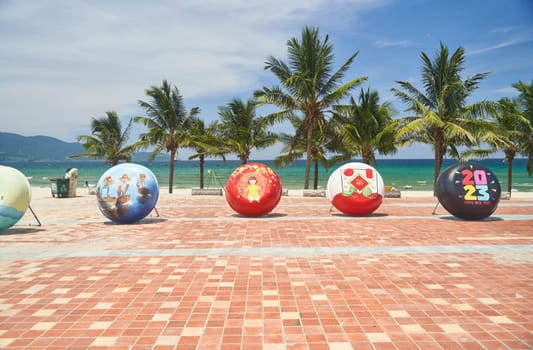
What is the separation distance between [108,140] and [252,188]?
901 inches

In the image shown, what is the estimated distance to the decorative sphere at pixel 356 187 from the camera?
1316 centimetres

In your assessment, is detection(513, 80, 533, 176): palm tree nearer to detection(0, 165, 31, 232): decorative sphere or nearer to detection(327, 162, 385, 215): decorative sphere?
detection(327, 162, 385, 215): decorative sphere

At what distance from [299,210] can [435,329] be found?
38.2 feet

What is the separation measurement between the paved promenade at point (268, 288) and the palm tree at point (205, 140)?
16.5 m

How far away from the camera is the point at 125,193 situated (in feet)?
38.6

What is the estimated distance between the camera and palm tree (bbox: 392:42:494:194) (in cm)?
2136

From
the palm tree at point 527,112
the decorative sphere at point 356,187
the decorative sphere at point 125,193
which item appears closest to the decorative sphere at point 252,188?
the decorative sphere at point 356,187

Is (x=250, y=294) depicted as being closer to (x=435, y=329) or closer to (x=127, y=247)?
(x=435, y=329)

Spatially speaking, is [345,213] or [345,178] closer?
[345,178]

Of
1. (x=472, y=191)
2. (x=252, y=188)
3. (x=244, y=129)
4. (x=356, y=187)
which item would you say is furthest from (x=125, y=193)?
(x=244, y=129)

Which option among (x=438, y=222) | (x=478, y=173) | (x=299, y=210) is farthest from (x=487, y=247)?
(x=299, y=210)

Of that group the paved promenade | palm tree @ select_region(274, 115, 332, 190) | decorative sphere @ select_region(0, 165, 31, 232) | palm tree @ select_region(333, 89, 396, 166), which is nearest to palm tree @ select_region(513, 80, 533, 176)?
palm tree @ select_region(333, 89, 396, 166)

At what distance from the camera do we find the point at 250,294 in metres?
5.74

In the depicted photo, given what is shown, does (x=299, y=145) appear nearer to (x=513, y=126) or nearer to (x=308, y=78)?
(x=308, y=78)
